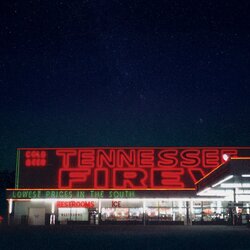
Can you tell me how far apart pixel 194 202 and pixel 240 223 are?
5.22m

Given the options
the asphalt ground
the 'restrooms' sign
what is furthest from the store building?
the asphalt ground

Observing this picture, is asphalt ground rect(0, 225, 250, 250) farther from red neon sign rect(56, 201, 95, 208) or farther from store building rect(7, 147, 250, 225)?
red neon sign rect(56, 201, 95, 208)

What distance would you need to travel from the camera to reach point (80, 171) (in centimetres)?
5297

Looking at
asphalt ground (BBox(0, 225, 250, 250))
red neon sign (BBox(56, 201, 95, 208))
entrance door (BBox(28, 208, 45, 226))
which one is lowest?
asphalt ground (BBox(0, 225, 250, 250))

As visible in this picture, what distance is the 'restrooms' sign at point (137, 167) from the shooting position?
5269cm

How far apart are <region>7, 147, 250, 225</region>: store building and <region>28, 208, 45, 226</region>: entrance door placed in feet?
0.20

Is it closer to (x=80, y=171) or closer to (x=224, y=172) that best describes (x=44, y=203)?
(x=80, y=171)

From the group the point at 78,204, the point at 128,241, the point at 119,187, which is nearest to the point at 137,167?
the point at 119,187

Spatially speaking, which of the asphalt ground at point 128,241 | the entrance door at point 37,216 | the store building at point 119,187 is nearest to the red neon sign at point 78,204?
the store building at point 119,187

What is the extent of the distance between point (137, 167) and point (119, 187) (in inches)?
111

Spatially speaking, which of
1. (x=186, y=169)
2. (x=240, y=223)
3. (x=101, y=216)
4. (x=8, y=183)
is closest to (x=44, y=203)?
(x=101, y=216)

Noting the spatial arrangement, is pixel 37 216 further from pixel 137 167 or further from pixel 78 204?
pixel 137 167

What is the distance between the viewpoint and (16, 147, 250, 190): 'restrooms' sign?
52.7 meters

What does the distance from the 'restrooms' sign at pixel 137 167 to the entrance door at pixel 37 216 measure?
2895 millimetres
